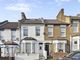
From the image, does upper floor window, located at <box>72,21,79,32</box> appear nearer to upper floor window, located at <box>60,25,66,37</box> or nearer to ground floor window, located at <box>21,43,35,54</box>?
upper floor window, located at <box>60,25,66,37</box>

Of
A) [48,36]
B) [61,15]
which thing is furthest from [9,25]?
[61,15]

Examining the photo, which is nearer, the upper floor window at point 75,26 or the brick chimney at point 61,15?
the upper floor window at point 75,26

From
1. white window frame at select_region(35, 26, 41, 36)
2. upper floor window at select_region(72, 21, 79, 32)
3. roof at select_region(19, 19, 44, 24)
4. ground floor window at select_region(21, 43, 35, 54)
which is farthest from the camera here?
roof at select_region(19, 19, 44, 24)

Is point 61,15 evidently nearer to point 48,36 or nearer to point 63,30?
point 63,30

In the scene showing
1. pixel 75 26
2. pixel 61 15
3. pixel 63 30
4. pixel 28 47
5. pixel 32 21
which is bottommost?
pixel 28 47

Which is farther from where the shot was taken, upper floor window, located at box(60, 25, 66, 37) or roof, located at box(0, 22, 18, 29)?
roof, located at box(0, 22, 18, 29)

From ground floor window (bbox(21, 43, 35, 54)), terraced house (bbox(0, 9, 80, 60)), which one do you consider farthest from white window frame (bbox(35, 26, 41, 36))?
ground floor window (bbox(21, 43, 35, 54))

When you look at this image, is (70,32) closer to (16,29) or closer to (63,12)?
(63,12)

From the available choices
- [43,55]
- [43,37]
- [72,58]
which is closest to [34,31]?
[43,37]

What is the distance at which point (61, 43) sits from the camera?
200 feet

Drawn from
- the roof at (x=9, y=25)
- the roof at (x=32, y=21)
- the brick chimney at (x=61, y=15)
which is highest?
the brick chimney at (x=61, y=15)

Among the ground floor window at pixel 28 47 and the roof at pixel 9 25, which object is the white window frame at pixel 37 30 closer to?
the ground floor window at pixel 28 47

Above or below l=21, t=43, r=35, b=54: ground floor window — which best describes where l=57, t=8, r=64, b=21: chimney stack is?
above

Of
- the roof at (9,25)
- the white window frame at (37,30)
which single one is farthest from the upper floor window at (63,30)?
the roof at (9,25)
